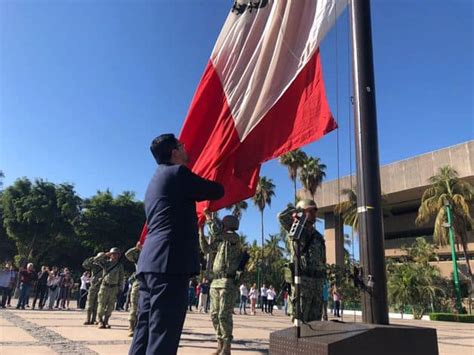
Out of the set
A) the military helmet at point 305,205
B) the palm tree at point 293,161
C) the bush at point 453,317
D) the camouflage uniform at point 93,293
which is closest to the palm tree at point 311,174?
the palm tree at point 293,161

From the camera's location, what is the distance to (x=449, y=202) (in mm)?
28438

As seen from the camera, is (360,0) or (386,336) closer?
(386,336)

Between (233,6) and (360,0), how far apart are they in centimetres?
213

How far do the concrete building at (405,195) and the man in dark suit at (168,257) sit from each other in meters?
27.5

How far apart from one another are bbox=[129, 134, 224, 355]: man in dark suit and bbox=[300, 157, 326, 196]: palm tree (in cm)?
3781

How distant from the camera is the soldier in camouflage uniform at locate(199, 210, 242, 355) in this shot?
614cm

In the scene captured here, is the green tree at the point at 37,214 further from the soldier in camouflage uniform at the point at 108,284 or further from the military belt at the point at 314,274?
the military belt at the point at 314,274

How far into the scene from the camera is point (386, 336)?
132 inches

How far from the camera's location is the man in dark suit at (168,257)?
2.79m

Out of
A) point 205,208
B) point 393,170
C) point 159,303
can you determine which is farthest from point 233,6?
point 393,170

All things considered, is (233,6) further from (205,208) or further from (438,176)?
(438,176)

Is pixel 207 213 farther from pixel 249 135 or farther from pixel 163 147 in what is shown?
pixel 163 147

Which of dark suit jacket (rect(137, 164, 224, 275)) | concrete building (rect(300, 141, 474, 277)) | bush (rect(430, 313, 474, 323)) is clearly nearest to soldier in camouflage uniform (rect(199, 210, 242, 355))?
dark suit jacket (rect(137, 164, 224, 275))

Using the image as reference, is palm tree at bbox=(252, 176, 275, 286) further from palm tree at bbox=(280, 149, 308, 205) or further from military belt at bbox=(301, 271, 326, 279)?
military belt at bbox=(301, 271, 326, 279)
